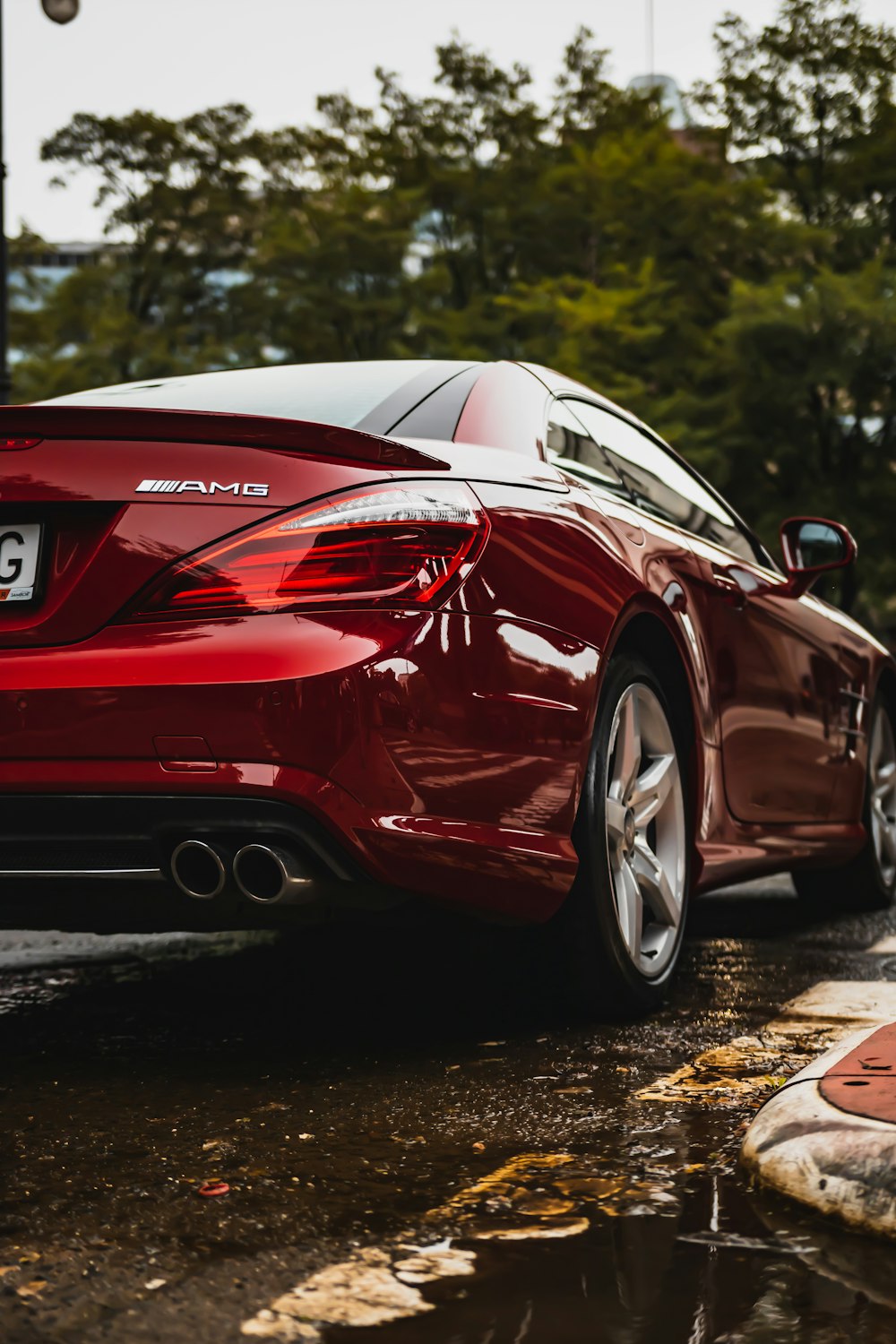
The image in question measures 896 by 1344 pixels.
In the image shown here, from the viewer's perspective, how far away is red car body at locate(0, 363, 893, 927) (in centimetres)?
307

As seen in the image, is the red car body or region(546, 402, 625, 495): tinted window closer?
the red car body

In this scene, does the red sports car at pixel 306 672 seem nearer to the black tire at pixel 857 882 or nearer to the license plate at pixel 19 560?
the license plate at pixel 19 560

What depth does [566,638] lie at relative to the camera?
140 inches

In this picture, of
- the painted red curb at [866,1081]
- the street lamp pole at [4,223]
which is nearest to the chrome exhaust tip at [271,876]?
the painted red curb at [866,1081]

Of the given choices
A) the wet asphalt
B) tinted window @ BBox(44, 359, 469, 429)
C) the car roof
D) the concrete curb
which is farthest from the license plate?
the concrete curb

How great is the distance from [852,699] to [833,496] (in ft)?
66.7

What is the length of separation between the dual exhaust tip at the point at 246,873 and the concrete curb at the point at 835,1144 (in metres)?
0.93

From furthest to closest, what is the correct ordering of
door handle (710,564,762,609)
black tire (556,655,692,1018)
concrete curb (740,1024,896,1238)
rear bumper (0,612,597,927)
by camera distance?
1. door handle (710,564,762,609)
2. black tire (556,655,692,1018)
3. rear bumper (0,612,597,927)
4. concrete curb (740,1024,896,1238)

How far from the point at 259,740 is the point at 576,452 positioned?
1.41 m

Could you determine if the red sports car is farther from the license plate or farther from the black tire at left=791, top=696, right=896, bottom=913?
the black tire at left=791, top=696, right=896, bottom=913

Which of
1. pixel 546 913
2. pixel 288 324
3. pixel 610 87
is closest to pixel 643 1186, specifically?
pixel 546 913

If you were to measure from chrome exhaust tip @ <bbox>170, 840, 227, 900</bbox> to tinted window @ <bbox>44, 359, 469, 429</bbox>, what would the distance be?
99 cm

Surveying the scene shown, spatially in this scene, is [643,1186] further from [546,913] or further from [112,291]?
[112,291]

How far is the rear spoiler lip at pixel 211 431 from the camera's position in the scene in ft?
10.6
